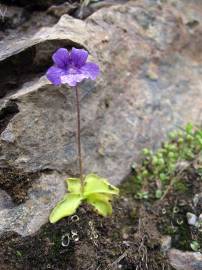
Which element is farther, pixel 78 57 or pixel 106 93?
pixel 106 93

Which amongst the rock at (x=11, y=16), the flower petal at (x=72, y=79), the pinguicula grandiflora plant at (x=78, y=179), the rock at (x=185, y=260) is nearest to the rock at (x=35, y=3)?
the rock at (x=11, y=16)

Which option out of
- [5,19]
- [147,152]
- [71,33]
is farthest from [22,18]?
[147,152]

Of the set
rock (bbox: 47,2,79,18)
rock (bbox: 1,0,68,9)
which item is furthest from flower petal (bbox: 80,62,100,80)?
rock (bbox: 1,0,68,9)

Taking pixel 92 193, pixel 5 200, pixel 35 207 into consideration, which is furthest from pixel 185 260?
pixel 5 200

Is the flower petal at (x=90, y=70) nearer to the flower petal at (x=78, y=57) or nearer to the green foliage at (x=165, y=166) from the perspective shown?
the flower petal at (x=78, y=57)

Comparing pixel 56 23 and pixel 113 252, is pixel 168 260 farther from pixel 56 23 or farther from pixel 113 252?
pixel 56 23

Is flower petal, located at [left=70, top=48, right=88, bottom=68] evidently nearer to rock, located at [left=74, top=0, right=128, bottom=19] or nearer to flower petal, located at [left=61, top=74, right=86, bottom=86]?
flower petal, located at [left=61, top=74, right=86, bottom=86]

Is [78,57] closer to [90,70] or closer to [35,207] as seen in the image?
[90,70]

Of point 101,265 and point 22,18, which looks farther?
point 22,18
